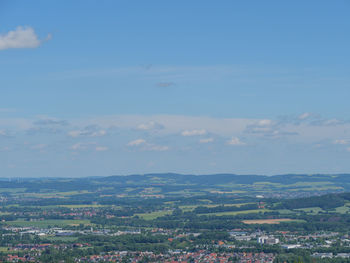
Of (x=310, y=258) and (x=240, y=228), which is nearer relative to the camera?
(x=310, y=258)

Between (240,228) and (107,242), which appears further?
(240,228)

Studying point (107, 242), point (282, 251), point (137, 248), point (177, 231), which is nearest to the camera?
point (282, 251)

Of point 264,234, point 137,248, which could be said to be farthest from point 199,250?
point 264,234

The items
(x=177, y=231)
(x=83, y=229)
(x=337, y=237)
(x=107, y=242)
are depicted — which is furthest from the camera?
(x=83, y=229)

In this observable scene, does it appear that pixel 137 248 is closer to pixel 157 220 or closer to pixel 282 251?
pixel 282 251

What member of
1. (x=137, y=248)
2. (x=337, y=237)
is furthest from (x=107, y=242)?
(x=337, y=237)

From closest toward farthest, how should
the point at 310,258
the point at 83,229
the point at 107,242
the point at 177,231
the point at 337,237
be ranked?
the point at 310,258
the point at 107,242
the point at 337,237
the point at 177,231
the point at 83,229

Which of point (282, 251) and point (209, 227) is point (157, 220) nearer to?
point (209, 227)

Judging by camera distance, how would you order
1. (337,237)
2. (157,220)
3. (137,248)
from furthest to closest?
(157,220), (337,237), (137,248)
